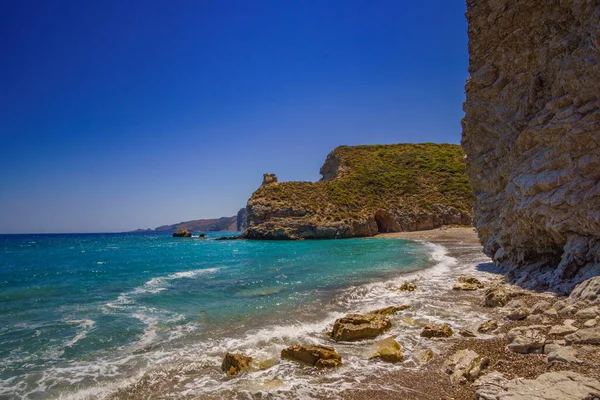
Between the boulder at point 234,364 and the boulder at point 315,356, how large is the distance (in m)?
0.94

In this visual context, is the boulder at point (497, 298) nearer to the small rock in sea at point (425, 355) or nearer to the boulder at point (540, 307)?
the boulder at point (540, 307)

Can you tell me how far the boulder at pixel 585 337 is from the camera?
20.4 ft

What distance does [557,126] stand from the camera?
11531mm

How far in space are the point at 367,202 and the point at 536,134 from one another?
48.6 meters

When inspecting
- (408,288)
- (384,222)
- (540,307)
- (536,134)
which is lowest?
(408,288)

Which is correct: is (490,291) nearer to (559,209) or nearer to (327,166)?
(559,209)

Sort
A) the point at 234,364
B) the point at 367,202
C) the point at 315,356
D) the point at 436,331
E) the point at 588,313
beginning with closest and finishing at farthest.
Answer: the point at 234,364, the point at 315,356, the point at 588,313, the point at 436,331, the point at 367,202

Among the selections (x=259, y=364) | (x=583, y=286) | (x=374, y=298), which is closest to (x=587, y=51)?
(x=583, y=286)

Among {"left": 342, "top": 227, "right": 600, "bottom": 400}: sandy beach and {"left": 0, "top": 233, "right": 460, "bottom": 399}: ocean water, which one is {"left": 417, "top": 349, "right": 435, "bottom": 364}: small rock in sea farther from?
{"left": 0, "top": 233, "right": 460, "bottom": 399}: ocean water

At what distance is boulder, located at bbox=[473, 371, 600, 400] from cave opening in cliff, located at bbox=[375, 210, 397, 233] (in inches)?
2159

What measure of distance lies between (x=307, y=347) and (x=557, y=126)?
1141 centimetres

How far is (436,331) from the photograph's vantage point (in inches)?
324

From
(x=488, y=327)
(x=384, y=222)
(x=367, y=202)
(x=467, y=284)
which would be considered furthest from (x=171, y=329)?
(x=384, y=222)

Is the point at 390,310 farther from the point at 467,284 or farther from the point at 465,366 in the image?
the point at 467,284
